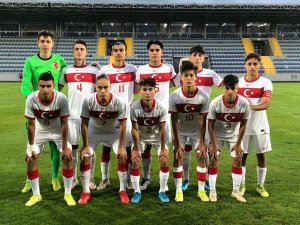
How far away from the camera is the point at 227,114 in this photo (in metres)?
4.70

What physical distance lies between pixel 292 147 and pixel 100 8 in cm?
3029

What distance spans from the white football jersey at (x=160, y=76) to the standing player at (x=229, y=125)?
87 centimetres

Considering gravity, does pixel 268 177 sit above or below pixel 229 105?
Result: below

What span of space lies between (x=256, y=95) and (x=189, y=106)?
0.96 m

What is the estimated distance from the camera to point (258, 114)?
16.3 ft

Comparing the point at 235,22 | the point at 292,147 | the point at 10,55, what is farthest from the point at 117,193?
the point at 235,22

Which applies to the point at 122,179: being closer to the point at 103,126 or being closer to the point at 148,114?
the point at 103,126

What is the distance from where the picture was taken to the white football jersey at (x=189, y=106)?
476 cm

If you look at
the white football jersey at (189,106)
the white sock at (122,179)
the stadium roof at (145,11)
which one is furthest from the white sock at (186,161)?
the stadium roof at (145,11)

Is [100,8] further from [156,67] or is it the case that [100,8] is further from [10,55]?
[156,67]

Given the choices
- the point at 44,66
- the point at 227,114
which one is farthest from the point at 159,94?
the point at 44,66

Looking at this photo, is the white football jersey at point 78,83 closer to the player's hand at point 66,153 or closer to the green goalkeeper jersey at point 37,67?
the green goalkeeper jersey at point 37,67

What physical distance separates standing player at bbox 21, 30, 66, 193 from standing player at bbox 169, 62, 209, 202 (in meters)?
1.80

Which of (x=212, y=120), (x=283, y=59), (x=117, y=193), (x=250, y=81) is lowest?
(x=117, y=193)
